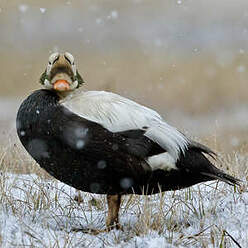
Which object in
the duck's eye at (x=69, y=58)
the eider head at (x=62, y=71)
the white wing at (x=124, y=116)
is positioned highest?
the duck's eye at (x=69, y=58)

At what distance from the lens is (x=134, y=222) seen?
3.74 metres

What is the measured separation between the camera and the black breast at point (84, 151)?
3.31 metres

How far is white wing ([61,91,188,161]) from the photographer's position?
336 cm

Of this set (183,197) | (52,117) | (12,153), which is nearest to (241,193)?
(183,197)

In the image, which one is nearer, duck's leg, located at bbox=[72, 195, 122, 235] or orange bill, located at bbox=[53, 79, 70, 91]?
orange bill, located at bbox=[53, 79, 70, 91]

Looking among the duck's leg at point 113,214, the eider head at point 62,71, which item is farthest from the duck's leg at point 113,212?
the eider head at point 62,71

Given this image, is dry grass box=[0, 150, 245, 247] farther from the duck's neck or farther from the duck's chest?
the duck's neck

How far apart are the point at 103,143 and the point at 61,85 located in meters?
0.44

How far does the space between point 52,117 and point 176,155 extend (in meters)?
0.72

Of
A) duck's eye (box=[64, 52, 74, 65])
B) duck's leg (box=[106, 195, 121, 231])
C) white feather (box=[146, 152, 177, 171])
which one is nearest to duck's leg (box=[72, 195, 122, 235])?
duck's leg (box=[106, 195, 121, 231])

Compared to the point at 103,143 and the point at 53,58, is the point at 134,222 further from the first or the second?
the point at 53,58

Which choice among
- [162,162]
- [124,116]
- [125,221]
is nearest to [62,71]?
[124,116]

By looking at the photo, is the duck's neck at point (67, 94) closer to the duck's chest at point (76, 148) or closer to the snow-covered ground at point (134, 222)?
the duck's chest at point (76, 148)

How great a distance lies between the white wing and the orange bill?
8cm
